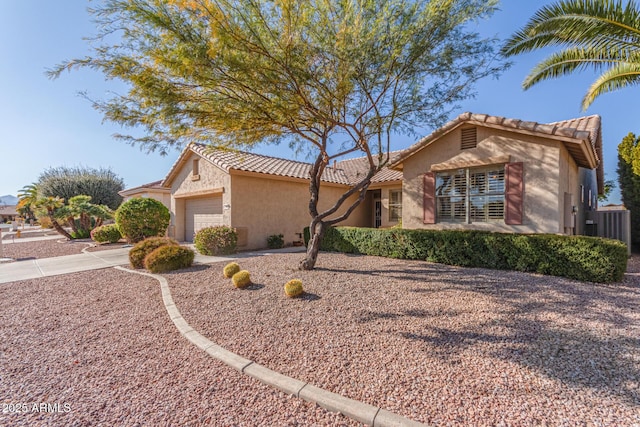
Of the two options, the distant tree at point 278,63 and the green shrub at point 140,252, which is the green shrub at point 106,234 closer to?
the green shrub at point 140,252

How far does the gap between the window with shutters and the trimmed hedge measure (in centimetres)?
329

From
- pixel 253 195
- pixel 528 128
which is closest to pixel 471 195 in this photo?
pixel 528 128

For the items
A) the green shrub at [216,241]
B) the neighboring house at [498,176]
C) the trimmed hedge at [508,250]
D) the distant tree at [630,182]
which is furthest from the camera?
the distant tree at [630,182]

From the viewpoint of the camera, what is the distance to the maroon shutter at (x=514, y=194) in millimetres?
8953

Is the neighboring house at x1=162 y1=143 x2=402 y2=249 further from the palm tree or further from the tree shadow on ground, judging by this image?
the tree shadow on ground

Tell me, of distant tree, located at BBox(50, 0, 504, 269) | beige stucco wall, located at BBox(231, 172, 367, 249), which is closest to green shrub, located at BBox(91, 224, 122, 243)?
beige stucco wall, located at BBox(231, 172, 367, 249)

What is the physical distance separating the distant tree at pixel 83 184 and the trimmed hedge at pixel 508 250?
33.8 m

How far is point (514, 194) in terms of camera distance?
9062mm

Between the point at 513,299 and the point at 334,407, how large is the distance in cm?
459

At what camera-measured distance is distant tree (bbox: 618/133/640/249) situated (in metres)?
12.3

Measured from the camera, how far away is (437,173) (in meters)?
10.8

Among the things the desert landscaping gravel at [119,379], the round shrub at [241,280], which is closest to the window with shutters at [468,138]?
the round shrub at [241,280]

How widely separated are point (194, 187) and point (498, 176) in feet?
48.0

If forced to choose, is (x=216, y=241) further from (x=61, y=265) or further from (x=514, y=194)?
(x=514, y=194)
